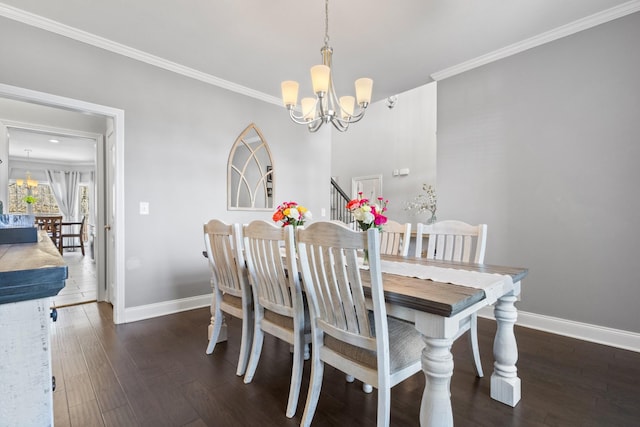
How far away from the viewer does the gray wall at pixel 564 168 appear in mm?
2334

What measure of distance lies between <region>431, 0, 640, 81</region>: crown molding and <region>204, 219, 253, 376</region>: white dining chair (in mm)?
2901

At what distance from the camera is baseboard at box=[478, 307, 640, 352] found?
2283mm

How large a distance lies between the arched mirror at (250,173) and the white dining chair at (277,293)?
2.05 m

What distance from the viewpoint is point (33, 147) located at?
6.77 metres

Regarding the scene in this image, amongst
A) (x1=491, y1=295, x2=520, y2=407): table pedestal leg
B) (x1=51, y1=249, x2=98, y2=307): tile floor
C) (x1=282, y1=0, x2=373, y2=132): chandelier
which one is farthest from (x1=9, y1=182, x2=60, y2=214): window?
(x1=491, y1=295, x2=520, y2=407): table pedestal leg

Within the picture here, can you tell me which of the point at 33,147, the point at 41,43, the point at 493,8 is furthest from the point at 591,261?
the point at 33,147

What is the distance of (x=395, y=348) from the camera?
1294 mm

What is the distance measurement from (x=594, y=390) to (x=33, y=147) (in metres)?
9.86

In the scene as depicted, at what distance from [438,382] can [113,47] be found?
3.62 metres

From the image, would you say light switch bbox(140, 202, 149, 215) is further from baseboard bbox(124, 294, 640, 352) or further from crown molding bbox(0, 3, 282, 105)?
crown molding bbox(0, 3, 282, 105)

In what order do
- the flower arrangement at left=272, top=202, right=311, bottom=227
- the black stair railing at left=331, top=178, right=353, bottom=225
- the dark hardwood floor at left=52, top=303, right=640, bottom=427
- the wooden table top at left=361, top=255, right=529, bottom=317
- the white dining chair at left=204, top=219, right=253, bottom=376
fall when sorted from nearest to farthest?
the wooden table top at left=361, top=255, right=529, bottom=317, the dark hardwood floor at left=52, top=303, right=640, bottom=427, the white dining chair at left=204, top=219, right=253, bottom=376, the flower arrangement at left=272, top=202, right=311, bottom=227, the black stair railing at left=331, top=178, right=353, bottom=225

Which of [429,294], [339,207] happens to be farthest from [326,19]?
[339,207]

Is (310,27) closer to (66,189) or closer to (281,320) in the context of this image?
(281,320)

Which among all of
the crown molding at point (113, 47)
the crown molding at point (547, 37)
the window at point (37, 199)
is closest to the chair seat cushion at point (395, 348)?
the crown molding at point (547, 37)
